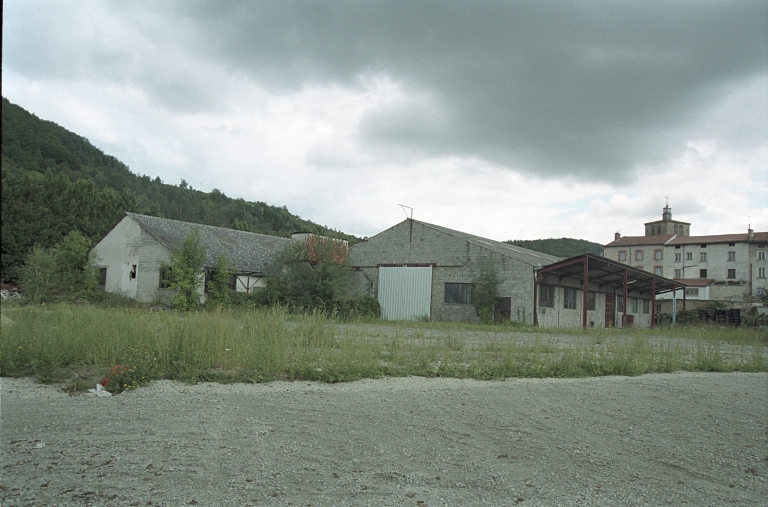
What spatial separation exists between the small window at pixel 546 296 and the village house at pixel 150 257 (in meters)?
12.1

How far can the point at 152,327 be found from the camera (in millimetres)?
9266

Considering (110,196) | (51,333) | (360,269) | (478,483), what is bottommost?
(478,483)

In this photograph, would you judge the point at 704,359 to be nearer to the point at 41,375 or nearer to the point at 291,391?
the point at 291,391

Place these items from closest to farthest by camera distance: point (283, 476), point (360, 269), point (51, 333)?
point (283, 476) → point (51, 333) → point (360, 269)

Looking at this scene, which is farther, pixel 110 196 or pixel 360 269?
pixel 110 196

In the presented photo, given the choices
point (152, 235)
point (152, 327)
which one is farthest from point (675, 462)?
point (152, 235)

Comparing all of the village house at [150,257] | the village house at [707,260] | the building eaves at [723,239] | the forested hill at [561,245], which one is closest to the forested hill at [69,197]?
the village house at [150,257]

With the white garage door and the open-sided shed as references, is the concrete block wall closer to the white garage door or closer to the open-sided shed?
the white garage door

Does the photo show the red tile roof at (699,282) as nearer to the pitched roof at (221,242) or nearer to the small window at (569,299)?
the small window at (569,299)

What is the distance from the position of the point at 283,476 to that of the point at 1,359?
574 cm

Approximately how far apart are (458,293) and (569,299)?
6.26m

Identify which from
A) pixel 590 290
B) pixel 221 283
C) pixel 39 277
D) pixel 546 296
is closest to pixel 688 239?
pixel 590 290

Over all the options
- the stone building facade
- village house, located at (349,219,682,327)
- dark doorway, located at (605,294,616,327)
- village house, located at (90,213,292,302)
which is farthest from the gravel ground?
dark doorway, located at (605,294,616,327)

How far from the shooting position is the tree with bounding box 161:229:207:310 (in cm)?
2499
